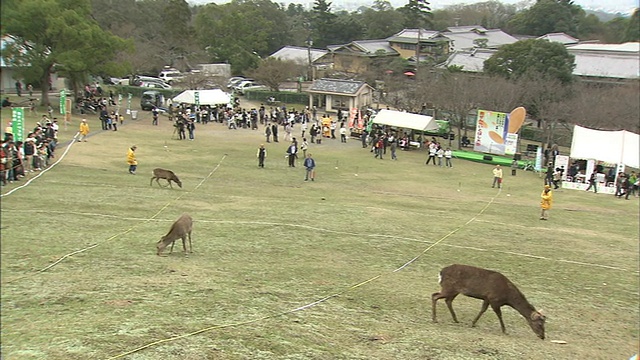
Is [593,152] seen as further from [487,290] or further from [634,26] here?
[487,290]

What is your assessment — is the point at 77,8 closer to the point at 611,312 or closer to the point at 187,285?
the point at 187,285

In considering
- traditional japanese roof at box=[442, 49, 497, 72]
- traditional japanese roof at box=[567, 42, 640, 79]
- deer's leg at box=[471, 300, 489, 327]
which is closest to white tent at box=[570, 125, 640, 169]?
traditional japanese roof at box=[567, 42, 640, 79]

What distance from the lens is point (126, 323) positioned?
7.02 meters

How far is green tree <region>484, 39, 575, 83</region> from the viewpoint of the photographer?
34.7 metres

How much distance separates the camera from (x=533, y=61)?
3784 cm

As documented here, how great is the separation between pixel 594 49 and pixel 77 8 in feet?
87.1

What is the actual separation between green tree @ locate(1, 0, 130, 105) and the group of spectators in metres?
8.38

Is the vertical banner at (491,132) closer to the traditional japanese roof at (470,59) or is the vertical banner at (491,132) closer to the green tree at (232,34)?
the traditional japanese roof at (470,59)

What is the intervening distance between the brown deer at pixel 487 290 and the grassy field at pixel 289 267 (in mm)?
364

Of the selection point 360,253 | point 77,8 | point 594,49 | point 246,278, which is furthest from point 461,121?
point 246,278

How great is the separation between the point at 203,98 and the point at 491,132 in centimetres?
1797

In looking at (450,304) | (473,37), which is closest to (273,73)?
(473,37)

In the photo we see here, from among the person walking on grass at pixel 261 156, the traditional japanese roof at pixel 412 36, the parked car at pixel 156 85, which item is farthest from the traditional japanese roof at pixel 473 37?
the person walking on grass at pixel 261 156

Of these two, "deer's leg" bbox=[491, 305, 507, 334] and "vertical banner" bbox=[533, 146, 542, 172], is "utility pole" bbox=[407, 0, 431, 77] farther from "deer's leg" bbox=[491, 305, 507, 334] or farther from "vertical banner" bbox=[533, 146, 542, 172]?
"deer's leg" bbox=[491, 305, 507, 334]
